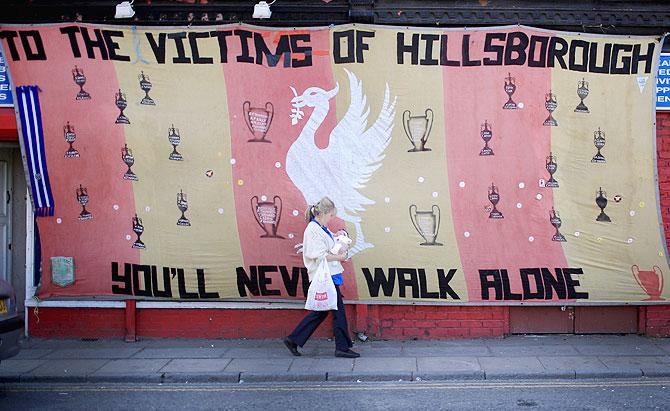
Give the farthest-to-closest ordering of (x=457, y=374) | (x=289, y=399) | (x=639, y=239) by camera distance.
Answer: (x=639, y=239)
(x=457, y=374)
(x=289, y=399)

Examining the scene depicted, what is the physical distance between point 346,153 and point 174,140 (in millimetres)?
2218

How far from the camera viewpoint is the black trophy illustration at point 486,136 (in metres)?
9.21

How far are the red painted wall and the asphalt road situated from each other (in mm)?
1807

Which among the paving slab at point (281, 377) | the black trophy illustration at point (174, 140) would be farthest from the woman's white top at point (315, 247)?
the black trophy illustration at point (174, 140)

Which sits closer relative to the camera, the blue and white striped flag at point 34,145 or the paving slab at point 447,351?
the paving slab at point 447,351

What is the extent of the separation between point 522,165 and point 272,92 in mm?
3279

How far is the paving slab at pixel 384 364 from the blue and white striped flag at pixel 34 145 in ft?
14.8

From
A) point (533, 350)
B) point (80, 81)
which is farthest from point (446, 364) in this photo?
point (80, 81)

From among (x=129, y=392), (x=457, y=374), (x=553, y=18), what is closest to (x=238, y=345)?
(x=129, y=392)

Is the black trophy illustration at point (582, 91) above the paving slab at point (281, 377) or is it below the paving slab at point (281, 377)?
above

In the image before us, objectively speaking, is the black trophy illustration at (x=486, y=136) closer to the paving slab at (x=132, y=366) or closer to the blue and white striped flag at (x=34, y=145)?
the paving slab at (x=132, y=366)

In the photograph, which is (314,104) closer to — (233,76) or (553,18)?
(233,76)

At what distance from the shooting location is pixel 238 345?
9.26 metres

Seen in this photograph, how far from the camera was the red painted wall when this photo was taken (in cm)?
936
